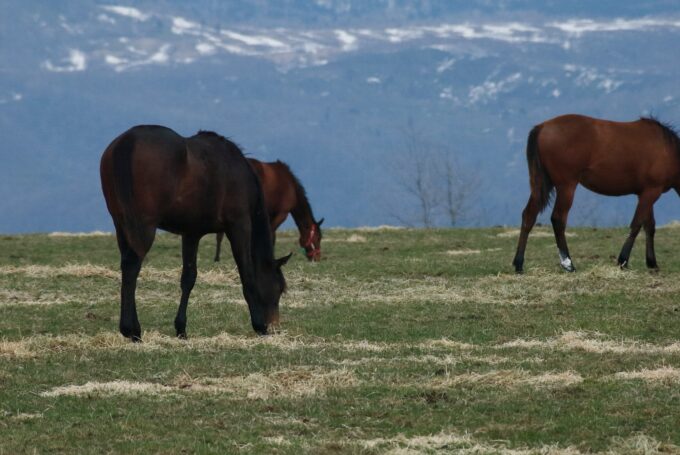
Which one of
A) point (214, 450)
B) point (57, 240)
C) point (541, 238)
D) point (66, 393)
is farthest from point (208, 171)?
point (57, 240)

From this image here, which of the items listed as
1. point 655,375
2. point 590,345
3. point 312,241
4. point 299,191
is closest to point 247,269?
point 590,345

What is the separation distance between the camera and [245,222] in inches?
576

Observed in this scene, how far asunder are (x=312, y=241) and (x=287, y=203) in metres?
1.02

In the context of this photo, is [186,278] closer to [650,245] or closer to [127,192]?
[127,192]

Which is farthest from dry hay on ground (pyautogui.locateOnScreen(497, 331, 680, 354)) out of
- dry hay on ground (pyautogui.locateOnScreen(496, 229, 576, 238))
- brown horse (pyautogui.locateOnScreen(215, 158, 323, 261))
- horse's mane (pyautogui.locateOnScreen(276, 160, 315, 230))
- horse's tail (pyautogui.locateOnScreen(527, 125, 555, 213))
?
dry hay on ground (pyautogui.locateOnScreen(496, 229, 576, 238))

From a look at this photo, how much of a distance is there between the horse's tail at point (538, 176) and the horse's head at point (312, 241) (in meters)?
5.54

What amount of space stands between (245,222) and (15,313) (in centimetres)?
429

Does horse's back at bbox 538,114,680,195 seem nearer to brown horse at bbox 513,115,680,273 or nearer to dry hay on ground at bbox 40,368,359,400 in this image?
brown horse at bbox 513,115,680,273

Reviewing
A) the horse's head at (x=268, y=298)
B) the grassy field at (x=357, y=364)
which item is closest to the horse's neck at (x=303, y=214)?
the grassy field at (x=357, y=364)

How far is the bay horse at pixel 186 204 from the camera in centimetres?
1362

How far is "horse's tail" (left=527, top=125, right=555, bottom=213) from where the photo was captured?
867 inches

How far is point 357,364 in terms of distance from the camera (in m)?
12.5

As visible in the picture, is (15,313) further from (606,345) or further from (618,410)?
(618,410)

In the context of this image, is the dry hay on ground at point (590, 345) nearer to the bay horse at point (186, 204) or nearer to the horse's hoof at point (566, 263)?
the bay horse at point (186, 204)
